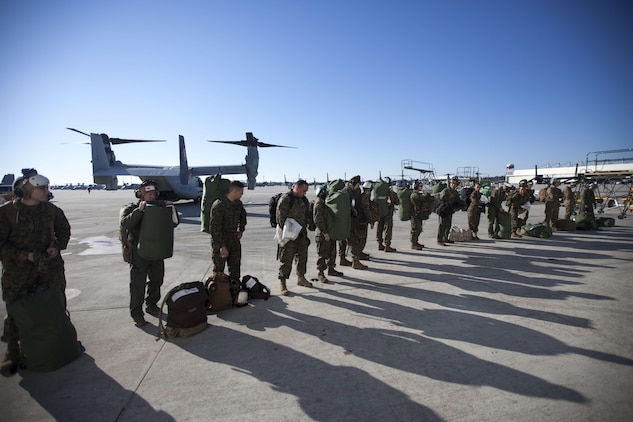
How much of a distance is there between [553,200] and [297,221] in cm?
1037

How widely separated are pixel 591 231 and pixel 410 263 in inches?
344

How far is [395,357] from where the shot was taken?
2979 mm

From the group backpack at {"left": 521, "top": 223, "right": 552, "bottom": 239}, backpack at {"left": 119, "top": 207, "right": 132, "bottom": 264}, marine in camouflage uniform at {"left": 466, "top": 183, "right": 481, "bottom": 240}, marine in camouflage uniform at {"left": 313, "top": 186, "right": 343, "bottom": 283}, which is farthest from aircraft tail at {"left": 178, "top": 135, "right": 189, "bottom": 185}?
backpack at {"left": 521, "top": 223, "right": 552, "bottom": 239}

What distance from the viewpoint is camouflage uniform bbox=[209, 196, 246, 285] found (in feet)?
14.2

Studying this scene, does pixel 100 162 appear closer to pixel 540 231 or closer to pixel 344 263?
pixel 344 263

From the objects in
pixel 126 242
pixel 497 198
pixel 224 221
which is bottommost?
pixel 126 242

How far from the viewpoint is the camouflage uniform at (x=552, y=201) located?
404 inches

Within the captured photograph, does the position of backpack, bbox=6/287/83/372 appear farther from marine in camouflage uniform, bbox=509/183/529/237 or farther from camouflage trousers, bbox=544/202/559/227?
camouflage trousers, bbox=544/202/559/227

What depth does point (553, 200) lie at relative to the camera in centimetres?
1029

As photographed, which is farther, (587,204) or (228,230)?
(587,204)

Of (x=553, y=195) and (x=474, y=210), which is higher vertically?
(x=553, y=195)

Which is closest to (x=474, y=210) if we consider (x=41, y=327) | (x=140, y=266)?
(x=140, y=266)

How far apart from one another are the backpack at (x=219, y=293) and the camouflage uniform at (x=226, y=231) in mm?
193

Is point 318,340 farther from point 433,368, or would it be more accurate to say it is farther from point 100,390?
point 100,390
